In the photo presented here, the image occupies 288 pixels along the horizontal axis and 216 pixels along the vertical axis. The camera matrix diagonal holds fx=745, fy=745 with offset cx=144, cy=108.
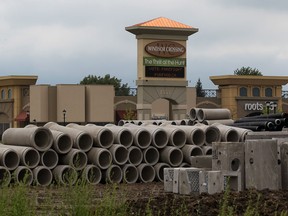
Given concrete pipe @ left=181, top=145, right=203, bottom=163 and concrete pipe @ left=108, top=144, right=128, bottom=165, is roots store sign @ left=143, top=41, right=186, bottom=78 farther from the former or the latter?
concrete pipe @ left=108, top=144, right=128, bottom=165

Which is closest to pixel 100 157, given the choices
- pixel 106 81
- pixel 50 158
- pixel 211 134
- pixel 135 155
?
pixel 135 155

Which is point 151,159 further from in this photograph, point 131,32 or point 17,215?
point 131,32

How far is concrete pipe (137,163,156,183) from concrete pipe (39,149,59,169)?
7.98 ft

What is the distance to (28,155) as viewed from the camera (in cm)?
1931

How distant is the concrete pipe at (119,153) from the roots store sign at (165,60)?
4950cm

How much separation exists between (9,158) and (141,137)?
3.92 meters

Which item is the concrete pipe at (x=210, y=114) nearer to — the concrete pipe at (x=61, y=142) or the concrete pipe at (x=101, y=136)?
the concrete pipe at (x=101, y=136)

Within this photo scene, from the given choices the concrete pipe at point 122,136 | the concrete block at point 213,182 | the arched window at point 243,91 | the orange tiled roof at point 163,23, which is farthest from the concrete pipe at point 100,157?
the arched window at point 243,91

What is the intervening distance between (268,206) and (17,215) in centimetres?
503

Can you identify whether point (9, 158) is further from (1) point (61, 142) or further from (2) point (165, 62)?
(2) point (165, 62)

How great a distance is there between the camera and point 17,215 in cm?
805

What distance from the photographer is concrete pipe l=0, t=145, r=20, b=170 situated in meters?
18.8

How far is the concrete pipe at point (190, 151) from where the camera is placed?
21.2 metres

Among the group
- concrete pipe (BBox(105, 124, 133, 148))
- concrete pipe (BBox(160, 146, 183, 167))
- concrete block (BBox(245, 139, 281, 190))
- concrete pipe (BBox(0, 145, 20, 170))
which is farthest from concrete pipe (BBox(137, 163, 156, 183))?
concrete block (BBox(245, 139, 281, 190))
